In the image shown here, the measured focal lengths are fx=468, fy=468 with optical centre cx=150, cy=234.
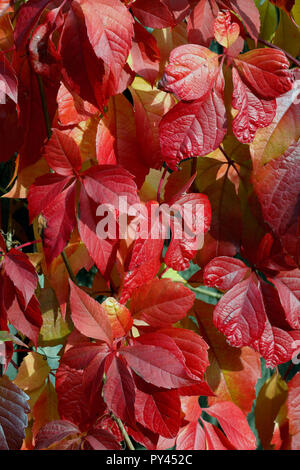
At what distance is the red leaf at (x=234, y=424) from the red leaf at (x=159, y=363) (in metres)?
0.15

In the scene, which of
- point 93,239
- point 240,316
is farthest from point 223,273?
point 93,239

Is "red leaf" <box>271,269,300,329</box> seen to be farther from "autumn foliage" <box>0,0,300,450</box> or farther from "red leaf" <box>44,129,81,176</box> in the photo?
"red leaf" <box>44,129,81,176</box>

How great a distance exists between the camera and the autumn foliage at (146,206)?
17.7 inches

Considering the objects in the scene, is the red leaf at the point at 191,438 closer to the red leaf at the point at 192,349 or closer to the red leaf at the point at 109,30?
the red leaf at the point at 192,349

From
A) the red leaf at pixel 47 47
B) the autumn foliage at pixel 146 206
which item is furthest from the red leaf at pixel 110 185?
the red leaf at pixel 47 47

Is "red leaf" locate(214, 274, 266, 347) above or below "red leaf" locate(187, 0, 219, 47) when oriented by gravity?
below

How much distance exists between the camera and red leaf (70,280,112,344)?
1.54ft

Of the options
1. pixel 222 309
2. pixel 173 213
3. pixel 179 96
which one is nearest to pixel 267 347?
pixel 222 309

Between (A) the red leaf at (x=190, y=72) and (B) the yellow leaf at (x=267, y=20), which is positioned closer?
(A) the red leaf at (x=190, y=72)

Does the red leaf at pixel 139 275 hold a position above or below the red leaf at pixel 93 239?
below

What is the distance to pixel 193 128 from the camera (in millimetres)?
458

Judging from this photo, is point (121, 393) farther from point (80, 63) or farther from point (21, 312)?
point (80, 63)

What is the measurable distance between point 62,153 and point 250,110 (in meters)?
0.19

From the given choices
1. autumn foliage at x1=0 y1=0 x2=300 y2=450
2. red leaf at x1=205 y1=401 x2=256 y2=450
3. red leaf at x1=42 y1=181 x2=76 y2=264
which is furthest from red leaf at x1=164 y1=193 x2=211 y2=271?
red leaf at x1=205 y1=401 x2=256 y2=450
